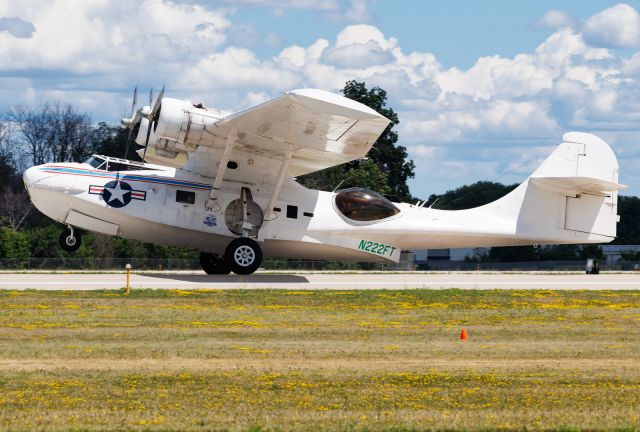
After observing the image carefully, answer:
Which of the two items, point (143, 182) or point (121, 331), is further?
point (143, 182)

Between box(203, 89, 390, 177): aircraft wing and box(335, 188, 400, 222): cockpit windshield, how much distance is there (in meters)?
1.12

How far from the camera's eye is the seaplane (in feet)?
95.2

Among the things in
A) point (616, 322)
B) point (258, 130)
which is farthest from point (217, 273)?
point (616, 322)

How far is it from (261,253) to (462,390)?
1715cm

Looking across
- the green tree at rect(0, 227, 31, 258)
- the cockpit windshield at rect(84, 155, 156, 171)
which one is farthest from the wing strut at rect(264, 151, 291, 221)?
the green tree at rect(0, 227, 31, 258)

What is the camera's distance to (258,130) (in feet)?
94.1

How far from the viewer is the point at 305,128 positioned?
28.2 metres

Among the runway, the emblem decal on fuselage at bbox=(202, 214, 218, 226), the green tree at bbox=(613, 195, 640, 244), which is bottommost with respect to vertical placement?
the runway

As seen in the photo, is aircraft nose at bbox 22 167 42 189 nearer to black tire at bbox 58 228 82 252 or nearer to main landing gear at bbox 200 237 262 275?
black tire at bbox 58 228 82 252

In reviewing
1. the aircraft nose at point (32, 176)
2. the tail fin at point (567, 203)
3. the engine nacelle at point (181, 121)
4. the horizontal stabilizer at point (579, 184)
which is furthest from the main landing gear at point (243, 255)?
the horizontal stabilizer at point (579, 184)

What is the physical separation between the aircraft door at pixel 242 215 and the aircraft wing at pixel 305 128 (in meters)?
1.41

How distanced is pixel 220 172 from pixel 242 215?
5.62 ft

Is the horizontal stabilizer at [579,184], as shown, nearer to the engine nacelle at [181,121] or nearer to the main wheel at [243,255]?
the main wheel at [243,255]

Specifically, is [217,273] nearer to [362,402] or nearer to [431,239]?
[431,239]
